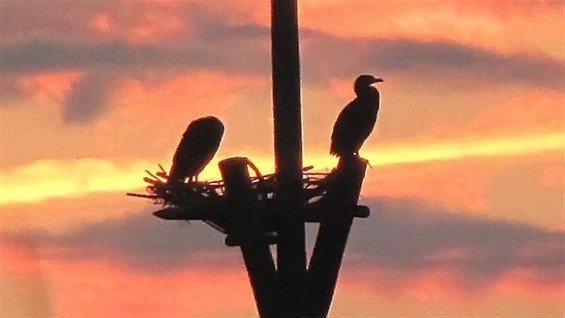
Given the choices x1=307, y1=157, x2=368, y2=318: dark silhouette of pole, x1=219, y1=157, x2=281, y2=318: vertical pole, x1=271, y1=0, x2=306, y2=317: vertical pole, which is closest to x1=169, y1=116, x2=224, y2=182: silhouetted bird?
x1=271, y1=0, x2=306, y2=317: vertical pole

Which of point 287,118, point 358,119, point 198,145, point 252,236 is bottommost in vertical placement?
point 252,236

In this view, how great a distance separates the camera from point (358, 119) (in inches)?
591

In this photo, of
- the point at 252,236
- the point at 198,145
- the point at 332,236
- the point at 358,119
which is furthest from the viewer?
the point at 198,145

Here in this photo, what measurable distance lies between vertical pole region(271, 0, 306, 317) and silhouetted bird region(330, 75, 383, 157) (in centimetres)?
291

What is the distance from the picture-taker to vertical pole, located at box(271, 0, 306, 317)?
1055 cm

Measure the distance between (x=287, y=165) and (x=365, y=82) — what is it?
4583mm

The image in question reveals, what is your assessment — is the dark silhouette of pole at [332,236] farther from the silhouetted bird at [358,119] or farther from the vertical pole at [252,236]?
the silhouetted bird at [358,119]

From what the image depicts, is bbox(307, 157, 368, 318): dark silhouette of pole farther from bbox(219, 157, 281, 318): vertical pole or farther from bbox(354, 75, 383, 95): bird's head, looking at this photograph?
bbox(354, 75, 383, 95): bird's head

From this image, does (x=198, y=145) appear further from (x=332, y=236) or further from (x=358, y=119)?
(x=332, y=236)

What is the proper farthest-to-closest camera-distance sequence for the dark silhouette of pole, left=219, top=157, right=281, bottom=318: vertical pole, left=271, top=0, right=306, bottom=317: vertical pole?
left=271, top=0, right=306, bottom=317: vertical pole
the dark silhouette of pole
left=219, top=157, right=281, bottom=318: vertical pole

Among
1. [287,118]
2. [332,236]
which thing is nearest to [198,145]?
[287,118]

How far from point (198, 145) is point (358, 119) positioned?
7.04 ft

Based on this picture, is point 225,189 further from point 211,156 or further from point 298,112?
point 211,156

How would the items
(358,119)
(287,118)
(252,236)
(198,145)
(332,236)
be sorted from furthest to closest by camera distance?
1. (198,145)
2. (358,119)
3. (287,118)
4. (332,236)
5. (252,236)
